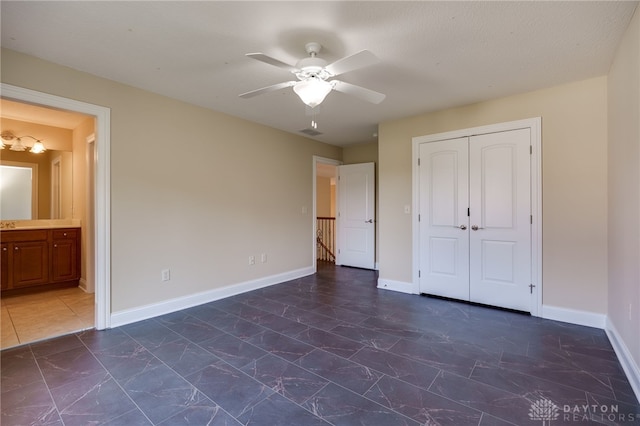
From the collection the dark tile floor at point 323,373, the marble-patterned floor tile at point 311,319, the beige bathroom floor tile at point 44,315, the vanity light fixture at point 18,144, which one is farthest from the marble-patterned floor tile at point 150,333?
the vanity light fixture at point 18,144

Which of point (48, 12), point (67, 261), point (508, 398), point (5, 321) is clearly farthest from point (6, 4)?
point (508, 398)

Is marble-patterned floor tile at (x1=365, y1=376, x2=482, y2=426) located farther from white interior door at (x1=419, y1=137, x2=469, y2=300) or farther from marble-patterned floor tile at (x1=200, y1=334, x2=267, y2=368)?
white interior door at (x1=419, y1=137, x2=469, y2=300)

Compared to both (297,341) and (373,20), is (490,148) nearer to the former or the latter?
(373,20)

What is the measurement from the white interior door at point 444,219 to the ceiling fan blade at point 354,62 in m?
2.31

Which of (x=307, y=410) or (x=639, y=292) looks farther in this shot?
(x=639, y=292)

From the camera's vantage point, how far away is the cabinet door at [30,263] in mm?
3930

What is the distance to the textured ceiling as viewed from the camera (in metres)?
1.90

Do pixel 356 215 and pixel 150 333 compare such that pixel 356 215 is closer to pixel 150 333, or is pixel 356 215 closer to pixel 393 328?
pixel 393 328

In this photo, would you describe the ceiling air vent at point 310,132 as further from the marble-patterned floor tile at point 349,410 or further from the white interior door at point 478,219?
the marble-patterned floor tile at point 349,410

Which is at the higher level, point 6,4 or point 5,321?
point 6,4

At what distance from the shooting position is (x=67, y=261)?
14.2ft

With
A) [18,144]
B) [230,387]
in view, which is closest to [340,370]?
[230,387]

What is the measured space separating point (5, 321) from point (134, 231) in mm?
1645

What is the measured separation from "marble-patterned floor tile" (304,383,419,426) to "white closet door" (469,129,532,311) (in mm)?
2472
